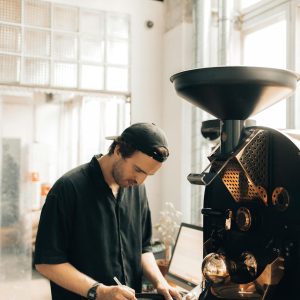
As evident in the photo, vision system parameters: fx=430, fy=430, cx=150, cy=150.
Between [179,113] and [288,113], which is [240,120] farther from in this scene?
[179,113]

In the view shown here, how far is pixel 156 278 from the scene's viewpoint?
181cm

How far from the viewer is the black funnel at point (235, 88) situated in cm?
100

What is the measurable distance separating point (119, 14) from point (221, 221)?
2565 millimetres

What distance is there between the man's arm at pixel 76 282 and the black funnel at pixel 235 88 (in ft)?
2.38

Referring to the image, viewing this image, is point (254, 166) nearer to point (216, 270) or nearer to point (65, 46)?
point (216, 270)

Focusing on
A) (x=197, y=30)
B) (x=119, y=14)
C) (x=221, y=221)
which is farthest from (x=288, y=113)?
(x=119, y=14)

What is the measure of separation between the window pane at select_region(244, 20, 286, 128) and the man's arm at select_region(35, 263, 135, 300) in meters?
1.50

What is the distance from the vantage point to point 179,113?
3.29 metres

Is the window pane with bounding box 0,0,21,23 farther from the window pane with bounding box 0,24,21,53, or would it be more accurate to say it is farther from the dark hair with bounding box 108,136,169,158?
the dark hair with bounding box 108,136,169,158

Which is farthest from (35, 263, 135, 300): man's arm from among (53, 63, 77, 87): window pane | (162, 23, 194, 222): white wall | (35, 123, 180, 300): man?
(53, 63, 77, 87): window pane

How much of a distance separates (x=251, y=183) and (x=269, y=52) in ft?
6.60

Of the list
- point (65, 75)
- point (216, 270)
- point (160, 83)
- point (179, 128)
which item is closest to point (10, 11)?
point (65, 75)

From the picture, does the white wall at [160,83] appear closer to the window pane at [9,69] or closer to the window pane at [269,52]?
the window pane at [269,52]

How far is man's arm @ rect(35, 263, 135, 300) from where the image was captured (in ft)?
4.83
